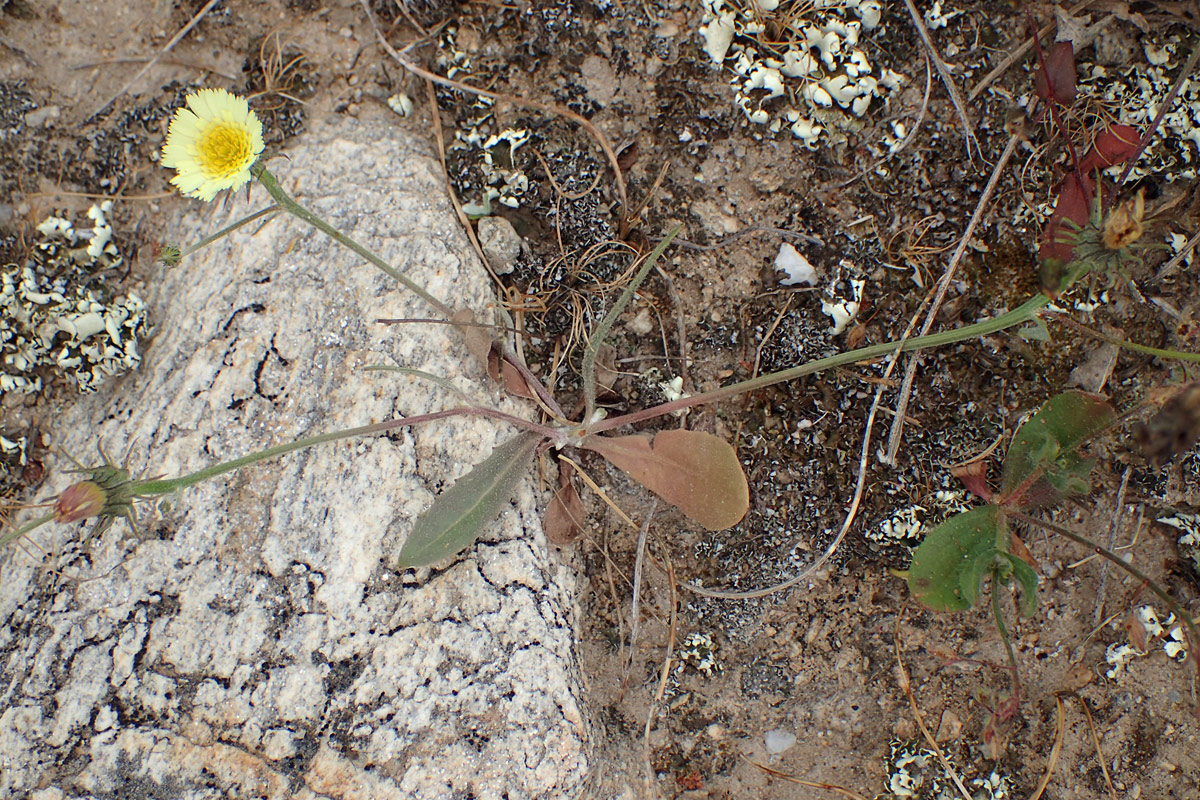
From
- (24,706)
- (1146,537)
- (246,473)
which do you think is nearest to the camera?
(24,706)

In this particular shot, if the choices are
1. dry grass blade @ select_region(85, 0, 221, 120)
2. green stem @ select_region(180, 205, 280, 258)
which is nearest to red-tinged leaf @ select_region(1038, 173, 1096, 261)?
green stem @ select_region(180, 205, 280, 258)

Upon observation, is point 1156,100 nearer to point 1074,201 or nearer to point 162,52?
point 1074,201

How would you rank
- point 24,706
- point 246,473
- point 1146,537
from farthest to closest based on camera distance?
point 1146,537, point 246,473, point 24,706

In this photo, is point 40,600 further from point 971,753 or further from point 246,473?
point 971,753

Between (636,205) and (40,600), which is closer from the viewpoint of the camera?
(40,600)

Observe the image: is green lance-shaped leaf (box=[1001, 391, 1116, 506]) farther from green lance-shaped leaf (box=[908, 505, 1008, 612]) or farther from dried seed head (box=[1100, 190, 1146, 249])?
dried seed head (box=[1100, 190, 1146, 249])

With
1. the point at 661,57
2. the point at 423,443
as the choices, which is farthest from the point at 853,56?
the point at 423,443
